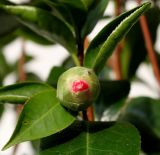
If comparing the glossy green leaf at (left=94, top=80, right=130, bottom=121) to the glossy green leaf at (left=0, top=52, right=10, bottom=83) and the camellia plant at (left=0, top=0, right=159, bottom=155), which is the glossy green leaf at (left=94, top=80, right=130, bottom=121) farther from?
the glossy green leaf at (left=0, top=52, right=10, bottom=83)

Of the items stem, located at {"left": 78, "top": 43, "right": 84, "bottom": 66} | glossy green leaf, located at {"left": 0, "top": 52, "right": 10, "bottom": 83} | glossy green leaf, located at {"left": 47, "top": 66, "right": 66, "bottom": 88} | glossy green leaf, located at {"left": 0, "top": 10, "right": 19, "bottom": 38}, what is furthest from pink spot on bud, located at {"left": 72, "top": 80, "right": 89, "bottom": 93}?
glossy green leaf, located at {"left": 0, "top": 52, "right": 10, "bottom": 83}

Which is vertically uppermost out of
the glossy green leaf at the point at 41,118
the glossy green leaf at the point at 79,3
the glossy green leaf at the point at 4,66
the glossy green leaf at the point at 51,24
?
the glossy green leaf at the point at 79,3

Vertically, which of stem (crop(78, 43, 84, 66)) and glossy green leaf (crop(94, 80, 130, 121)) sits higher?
stem (crop(78, 43, 84, 66))

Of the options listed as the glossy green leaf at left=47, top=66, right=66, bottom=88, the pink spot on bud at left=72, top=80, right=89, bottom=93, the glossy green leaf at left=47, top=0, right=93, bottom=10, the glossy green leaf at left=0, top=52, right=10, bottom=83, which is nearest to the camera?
the pink spot on bud at left=72, top=80, right=89, bottom=93

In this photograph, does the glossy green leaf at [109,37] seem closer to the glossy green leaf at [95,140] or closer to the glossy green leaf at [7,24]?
the glossy green leaf at [95,140]

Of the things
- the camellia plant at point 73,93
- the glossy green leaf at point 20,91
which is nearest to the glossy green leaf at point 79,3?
the camellia plant at point 73,93

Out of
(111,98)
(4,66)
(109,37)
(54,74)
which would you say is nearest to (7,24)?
(54,74)
